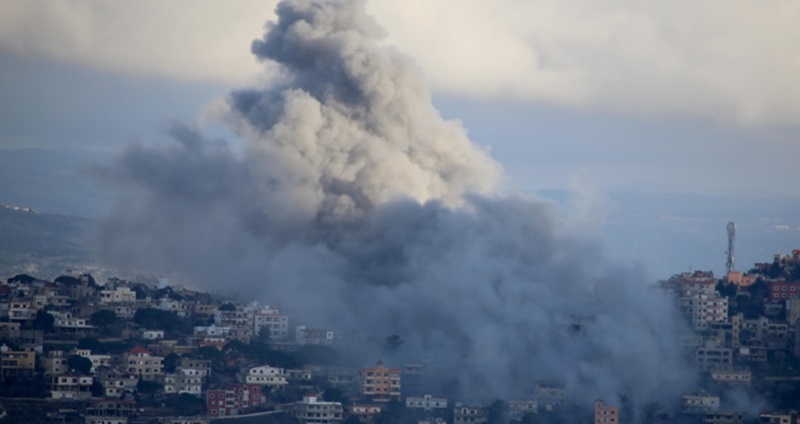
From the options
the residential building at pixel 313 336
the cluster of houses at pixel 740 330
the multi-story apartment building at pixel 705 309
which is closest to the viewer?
the cluster of houses at pixel 740 330

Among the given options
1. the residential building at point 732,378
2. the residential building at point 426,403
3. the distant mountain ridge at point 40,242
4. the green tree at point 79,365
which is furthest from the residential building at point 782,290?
the distant mountain ridge at point 40,242

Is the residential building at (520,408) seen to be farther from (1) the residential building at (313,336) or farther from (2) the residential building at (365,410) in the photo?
(1) the residential building at (313,336)

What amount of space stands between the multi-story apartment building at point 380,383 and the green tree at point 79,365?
759 centimetres

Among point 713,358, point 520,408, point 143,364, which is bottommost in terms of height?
point 520,408

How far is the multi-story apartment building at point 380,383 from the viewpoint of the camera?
218ft

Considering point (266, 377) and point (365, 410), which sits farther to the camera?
point (266, 377)

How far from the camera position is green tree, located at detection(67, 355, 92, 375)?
6638 centimetres

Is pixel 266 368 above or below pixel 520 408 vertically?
above

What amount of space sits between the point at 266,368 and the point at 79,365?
533 centimetres

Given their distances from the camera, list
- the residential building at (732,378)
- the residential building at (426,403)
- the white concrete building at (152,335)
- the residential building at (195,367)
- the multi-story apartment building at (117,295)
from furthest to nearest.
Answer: the multi-story apartment building at (117,295) → the white concrete building at (152,335) → the residential building at (732,378) → the residential building at (195,367) → the residential building at (426,403)

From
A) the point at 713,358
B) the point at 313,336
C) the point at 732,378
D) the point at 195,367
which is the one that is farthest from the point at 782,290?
the point at 195,367

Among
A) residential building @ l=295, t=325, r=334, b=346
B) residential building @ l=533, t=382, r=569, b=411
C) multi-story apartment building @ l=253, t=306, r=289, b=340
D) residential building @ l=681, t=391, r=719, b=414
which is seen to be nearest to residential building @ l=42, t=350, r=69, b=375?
residential building @ l=295, t=325, r=334, b=346

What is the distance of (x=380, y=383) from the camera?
219 feet

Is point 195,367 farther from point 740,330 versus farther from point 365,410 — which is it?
point 740,330
